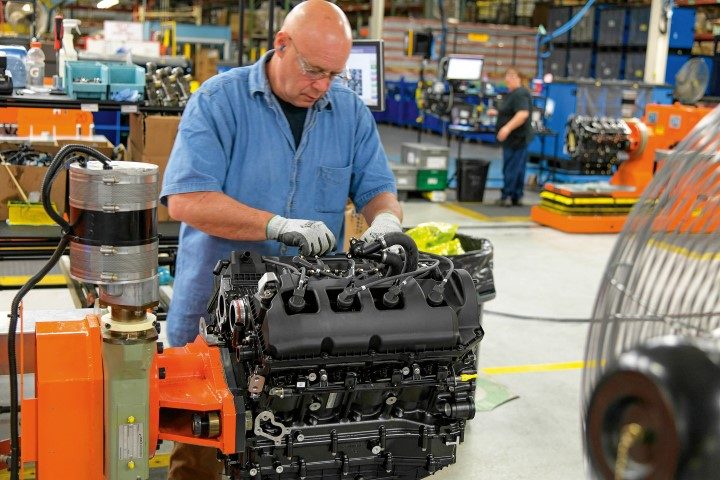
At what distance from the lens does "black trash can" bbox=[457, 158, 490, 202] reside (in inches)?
420

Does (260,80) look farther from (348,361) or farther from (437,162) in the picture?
(437,162)

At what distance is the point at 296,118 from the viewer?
281 centimetres

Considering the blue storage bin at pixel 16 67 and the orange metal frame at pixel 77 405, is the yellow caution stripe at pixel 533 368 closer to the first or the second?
the orange metal frame at pixel 77 405

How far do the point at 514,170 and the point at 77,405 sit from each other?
30.2ft

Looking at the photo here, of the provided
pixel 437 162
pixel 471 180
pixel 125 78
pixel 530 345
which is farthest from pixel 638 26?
pixel 125 78

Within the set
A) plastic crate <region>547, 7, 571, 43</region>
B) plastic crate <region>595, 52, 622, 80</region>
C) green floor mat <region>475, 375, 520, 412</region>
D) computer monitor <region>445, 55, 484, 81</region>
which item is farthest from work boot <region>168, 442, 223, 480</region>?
plastic crate <region>547, 7, 571, 43</region>

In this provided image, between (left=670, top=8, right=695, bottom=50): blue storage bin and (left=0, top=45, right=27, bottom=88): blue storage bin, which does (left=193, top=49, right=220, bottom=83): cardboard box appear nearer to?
(left=670, top=8, right=695, bottom=50): blue storage bin

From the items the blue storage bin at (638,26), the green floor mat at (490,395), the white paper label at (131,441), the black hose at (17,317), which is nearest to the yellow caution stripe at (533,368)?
the green floor mat at (490,395)

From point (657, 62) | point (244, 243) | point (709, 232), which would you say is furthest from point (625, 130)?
point (709, 232)

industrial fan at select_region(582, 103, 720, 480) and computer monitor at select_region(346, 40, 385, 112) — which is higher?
computer monitor at select_region(346, 40, 385, 112)

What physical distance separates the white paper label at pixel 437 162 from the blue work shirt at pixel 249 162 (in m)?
7.55

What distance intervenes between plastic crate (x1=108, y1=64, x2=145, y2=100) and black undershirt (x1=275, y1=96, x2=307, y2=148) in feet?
8.83

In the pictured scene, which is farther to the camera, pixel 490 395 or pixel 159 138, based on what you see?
pixel 159 138

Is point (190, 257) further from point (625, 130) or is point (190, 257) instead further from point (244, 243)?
point (625, 130)
